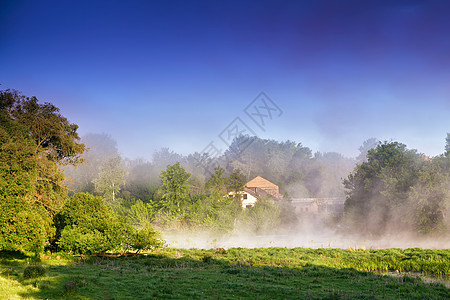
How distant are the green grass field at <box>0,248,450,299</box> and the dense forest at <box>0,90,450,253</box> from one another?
1.90 m

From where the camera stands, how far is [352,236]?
44.4 meters

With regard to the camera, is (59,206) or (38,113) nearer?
(59,206)

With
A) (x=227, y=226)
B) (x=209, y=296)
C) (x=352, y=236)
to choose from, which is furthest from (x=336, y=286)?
(x=352, y=236)

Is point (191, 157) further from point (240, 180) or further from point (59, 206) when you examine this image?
point (59, 206)

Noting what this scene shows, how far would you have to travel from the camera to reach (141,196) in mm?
60031

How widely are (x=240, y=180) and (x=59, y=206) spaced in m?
29.1

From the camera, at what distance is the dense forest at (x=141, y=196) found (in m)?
20.1

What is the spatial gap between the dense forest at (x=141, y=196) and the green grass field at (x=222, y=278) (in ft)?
6.24

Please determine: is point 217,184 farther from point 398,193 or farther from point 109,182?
point 398,193

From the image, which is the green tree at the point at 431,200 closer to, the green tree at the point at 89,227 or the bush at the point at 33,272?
the green tree at the point at 89,227

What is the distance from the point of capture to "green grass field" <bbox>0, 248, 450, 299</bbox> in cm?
1127

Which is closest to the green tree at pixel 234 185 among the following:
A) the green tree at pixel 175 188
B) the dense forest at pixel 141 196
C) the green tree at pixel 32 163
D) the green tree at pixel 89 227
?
the dense forest at pixel 141 196

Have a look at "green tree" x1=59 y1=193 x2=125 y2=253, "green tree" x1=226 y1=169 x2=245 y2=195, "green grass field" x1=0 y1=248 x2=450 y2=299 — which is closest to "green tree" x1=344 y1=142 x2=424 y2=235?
"green tree" x1=226 y1=169 x2=245 y2=195

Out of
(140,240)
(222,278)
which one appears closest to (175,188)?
(140,240)
